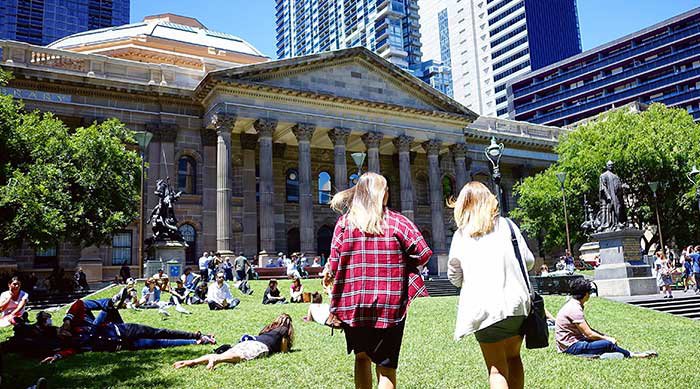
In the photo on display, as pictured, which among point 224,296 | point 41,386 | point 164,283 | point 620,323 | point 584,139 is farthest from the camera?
point 584,139

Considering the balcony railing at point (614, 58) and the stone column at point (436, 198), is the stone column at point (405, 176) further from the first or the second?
the balcony railing at point (614, 58)

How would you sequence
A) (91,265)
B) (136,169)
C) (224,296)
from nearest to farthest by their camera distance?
(224,296)
(136,169)
(91,265)

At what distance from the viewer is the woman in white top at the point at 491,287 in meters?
3.90

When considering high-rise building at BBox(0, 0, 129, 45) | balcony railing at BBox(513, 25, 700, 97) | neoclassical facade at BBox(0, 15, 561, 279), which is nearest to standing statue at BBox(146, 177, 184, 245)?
neoclassical facade at BBox(0, 15, 561, 279)

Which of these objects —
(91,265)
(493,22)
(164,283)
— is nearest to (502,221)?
(164,283)

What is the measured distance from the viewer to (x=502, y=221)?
13.8 feet

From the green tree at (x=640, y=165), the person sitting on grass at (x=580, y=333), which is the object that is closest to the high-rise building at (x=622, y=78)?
the green tree at (x=640, y=165)

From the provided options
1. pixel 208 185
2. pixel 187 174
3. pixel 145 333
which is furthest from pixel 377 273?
pixel 187 174

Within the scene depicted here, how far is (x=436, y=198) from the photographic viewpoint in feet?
123

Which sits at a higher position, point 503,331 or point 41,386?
point 503,331

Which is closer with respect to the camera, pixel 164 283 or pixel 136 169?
pixel 164 283

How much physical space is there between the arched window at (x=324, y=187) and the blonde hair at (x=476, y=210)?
34.9 metres

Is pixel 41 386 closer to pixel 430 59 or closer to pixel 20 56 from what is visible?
pixel 20 56

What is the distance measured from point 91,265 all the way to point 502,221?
29220 millimetres
